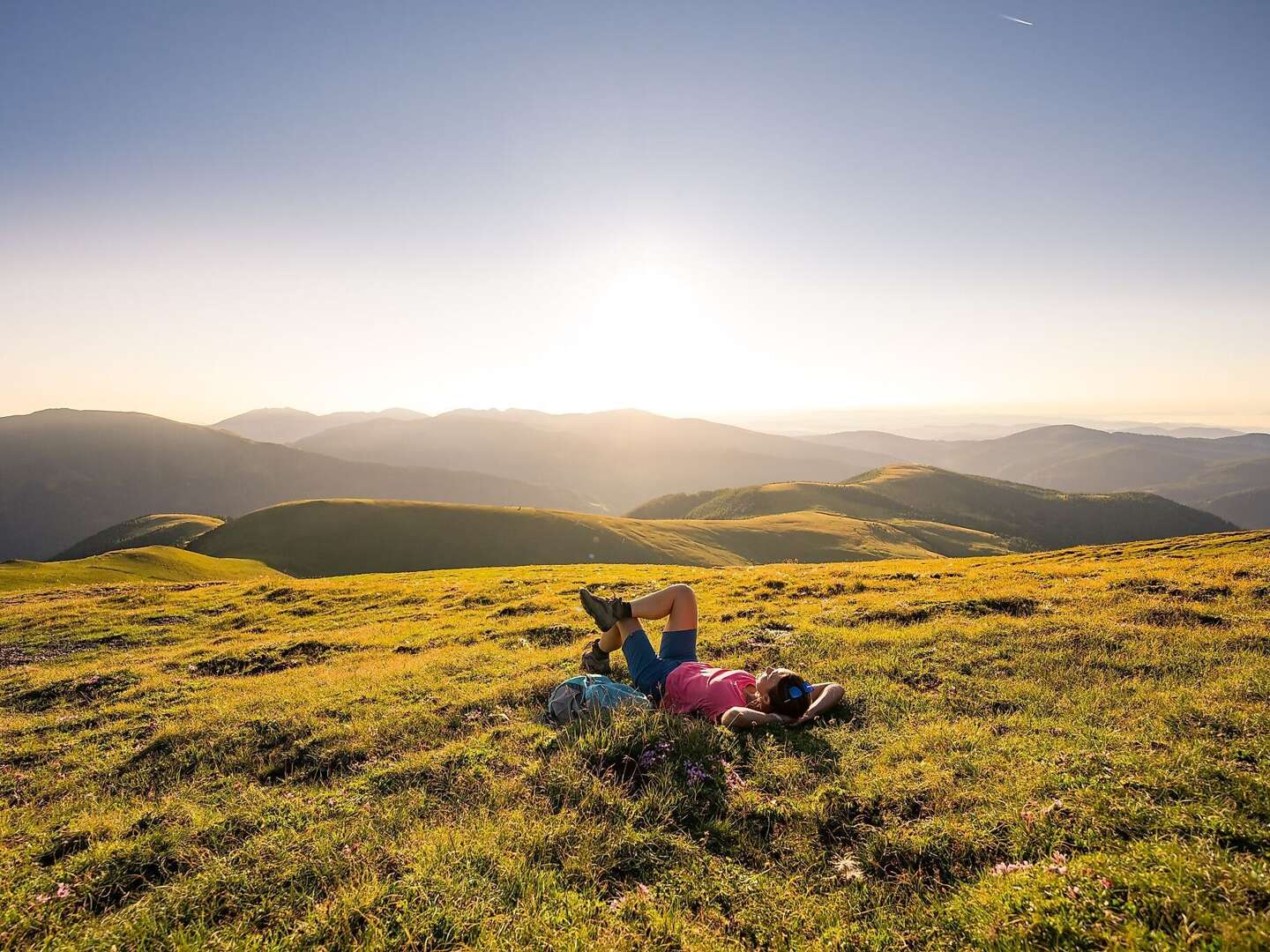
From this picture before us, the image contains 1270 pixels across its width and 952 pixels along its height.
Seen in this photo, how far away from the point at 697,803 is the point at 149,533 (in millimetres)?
182040

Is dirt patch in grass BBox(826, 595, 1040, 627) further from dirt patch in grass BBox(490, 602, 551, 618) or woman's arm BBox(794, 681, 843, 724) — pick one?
dirt patch in grass BBox(490, 602, 551, 618)

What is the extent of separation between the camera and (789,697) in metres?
7.86

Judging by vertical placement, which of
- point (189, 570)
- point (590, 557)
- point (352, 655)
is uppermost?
point (352, 655)

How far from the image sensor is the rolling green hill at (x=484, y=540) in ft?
297

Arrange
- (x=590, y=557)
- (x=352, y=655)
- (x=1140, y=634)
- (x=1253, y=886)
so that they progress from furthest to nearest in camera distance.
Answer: (x=590, y=557) < (x=352, y=655) < (x=1140, y=634) < (x=1253, y=886)

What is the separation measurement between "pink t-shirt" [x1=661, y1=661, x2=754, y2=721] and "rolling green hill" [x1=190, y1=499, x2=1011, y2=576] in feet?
271

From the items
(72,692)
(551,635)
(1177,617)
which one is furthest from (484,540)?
(1177,617)

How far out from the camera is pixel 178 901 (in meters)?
4.92

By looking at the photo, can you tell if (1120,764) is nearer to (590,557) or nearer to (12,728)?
(12,728)

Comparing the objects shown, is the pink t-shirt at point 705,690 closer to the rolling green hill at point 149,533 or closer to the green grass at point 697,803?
the green grass at point 697,803

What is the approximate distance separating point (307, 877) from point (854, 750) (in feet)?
22.0

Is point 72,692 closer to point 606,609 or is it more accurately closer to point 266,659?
point 266,659

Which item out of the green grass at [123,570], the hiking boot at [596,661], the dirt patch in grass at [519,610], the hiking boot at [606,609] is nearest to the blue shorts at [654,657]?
the hiking boot at [606,609]

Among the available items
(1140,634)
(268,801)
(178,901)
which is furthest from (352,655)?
(1140,634)
